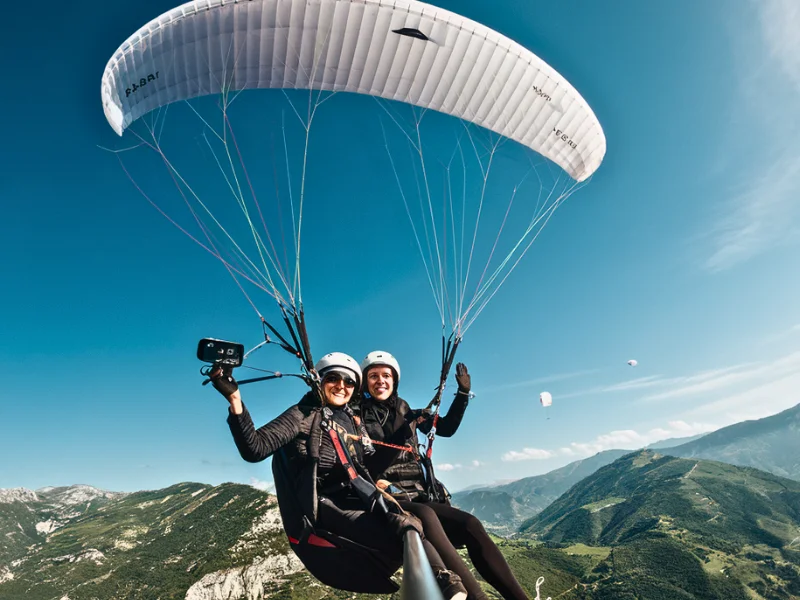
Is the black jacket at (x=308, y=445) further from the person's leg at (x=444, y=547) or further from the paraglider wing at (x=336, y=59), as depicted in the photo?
the paraglider wing at (x=336, y=59)

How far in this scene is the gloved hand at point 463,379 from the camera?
7.16m

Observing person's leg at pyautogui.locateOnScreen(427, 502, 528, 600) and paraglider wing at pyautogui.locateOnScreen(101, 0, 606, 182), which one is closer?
person's leg at pyautogui.locateOnScreen(427, 502, 528, 600)

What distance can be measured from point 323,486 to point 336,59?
804cm

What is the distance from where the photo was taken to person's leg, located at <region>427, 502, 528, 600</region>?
4.75 metres

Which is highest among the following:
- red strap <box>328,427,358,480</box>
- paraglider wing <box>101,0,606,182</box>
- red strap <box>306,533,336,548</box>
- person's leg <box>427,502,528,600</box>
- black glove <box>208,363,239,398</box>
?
paraglider wing <box>101,0,606,182</box>

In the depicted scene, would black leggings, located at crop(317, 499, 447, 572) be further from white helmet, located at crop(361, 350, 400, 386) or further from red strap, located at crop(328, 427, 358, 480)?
white helmet, located at crop(361, 350, 400, 386)

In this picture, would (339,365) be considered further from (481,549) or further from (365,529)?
(481,549)

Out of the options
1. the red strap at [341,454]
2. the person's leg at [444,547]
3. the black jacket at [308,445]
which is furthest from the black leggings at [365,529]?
the red strap at [341,454]

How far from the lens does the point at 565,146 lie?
12.1m

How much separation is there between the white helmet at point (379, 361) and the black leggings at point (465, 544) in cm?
190

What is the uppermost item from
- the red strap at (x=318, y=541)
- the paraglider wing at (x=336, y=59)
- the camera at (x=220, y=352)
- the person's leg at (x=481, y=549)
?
the paraglider wing at (x=336, y=59)

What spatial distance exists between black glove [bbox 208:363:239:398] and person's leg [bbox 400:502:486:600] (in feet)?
7.58

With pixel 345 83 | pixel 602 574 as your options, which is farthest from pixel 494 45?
pixel 602 574

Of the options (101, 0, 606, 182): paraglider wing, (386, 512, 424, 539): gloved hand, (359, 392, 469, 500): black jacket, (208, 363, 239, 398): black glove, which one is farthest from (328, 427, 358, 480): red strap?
(101, 0, 606, 182): paraglider wing
